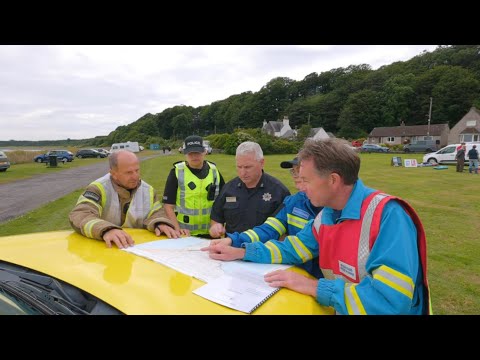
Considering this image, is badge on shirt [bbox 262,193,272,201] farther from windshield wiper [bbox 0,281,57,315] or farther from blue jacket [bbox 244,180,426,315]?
windshield wiper [bbox 0,281,57,315]

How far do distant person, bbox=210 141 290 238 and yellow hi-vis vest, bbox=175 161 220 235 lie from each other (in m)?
0.44

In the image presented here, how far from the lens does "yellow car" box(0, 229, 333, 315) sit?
1.27m

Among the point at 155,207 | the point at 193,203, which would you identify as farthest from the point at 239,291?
the point at 193,203

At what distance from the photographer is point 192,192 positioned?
3812 mm

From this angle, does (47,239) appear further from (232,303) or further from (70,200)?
(70,200)

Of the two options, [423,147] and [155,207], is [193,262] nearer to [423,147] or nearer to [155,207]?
[155,207]

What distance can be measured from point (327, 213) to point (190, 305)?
3.00ft

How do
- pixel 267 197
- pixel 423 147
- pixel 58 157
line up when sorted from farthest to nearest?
1. pixel 423 147
2. pixel 58 157
3. pixel 267 197

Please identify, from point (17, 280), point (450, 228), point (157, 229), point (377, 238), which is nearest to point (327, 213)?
point (377, 238)

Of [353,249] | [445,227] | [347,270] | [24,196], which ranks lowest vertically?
[445,227]

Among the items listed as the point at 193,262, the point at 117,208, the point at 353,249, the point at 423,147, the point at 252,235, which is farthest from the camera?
the point at 423,147

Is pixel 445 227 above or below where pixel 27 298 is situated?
below

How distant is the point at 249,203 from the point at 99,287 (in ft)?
6.62

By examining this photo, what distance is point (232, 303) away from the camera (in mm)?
1282
